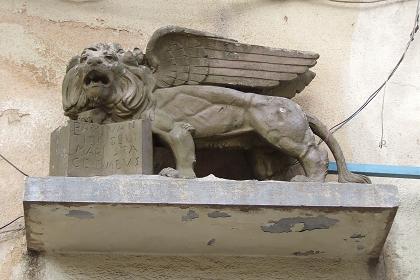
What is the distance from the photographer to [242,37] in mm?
2891

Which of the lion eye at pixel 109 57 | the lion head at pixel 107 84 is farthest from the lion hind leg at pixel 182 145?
the lion eye at pixel 109 57

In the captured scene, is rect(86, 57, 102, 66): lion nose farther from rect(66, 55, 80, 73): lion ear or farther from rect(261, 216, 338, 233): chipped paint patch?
rect(261, 216, 338, 233): chipped paint patch

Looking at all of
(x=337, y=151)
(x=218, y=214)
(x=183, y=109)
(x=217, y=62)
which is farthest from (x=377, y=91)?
(x=218, y=214)

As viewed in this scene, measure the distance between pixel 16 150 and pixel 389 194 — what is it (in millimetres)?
1044

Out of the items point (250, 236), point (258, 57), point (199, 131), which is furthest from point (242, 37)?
point (250, 236)

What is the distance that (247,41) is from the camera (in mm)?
2883

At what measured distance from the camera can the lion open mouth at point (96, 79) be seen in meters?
2.41

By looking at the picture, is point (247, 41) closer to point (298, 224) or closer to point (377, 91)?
point (377, 91)

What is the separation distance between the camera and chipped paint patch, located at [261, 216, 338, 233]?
7.58ft

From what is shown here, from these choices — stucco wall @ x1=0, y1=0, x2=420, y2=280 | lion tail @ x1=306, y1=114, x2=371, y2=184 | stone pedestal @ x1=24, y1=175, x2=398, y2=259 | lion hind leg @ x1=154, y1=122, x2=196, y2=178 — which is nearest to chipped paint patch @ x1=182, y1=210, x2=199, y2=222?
stone pedestal @ x1=24, y1=175, x2=398, y2=259

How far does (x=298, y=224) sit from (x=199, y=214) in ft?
0.84

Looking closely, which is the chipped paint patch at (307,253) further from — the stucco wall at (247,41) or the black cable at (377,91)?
the black cable at (377,91)

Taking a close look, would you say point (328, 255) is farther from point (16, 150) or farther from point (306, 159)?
point (16, 150)

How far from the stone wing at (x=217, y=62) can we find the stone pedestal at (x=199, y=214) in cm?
35
